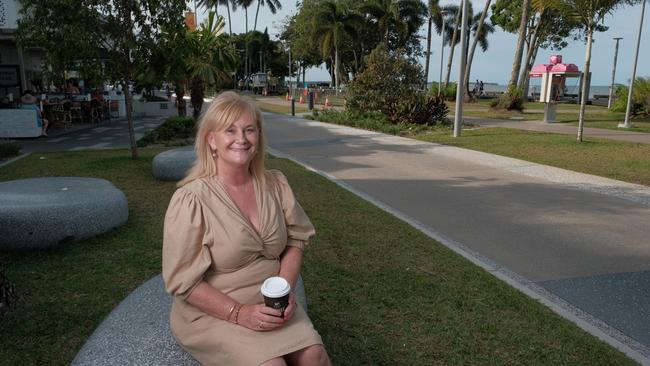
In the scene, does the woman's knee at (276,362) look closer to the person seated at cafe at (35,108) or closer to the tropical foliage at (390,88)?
the person seated at cafe at (35,108)

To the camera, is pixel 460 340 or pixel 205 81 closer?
pixel 460 340

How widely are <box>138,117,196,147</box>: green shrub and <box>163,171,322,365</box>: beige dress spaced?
39.2ft

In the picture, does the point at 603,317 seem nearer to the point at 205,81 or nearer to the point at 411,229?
the point at 411,229

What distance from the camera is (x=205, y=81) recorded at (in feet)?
53.2

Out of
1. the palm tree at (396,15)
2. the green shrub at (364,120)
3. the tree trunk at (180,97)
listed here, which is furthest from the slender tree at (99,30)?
the palm tree at (396,15)

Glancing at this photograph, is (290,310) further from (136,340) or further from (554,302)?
(554,302)

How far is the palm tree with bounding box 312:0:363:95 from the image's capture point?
46594 mm

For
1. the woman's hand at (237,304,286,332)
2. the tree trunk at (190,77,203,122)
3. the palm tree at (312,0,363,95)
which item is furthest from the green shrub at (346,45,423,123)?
the palm tree at (312,0,363,95)

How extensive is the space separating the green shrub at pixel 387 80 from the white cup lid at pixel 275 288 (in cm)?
1877

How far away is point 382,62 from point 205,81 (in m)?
7.91

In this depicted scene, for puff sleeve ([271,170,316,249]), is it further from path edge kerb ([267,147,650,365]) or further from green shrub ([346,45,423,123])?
green shrub ([346,45,423,123])

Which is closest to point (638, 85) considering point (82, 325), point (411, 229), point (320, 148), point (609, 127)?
point (609, 127)

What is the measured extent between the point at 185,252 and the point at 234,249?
0.71ft

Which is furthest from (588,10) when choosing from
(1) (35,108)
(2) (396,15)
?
(2) (396,15)
